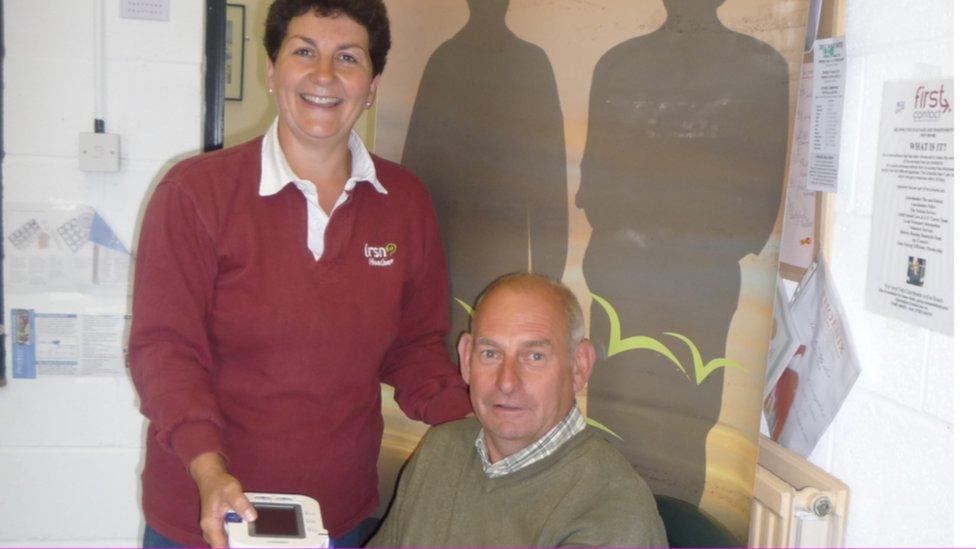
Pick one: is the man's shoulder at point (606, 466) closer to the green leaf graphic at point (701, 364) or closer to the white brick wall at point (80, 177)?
the green leaf graphic at point (701, 364)

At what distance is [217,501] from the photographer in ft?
3.90

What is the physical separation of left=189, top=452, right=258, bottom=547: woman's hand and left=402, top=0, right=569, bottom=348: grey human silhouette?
60 centimetres

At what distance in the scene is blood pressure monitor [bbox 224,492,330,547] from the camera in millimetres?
1056

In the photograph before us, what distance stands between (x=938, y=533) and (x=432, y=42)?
1216 millimetres

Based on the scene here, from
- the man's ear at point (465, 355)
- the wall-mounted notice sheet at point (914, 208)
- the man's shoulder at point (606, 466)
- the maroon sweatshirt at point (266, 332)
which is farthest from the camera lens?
the man's ear at point (465, 355)

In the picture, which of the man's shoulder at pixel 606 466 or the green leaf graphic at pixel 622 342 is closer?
the man's shoulder at pixel 606 466

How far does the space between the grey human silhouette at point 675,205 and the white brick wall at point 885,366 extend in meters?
0.19

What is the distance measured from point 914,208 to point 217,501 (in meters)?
1.08

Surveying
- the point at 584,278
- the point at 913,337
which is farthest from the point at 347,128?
the point at 913,337

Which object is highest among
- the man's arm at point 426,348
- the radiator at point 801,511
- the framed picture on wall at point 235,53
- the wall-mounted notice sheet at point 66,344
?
the framed picture on wall at point 235,53

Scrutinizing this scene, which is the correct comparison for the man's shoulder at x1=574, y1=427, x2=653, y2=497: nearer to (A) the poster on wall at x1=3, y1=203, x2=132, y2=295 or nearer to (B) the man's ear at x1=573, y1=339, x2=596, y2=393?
(B) the man's ear at x1=573, y1=339, x2=596, y2=393

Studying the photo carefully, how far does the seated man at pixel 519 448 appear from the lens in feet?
4.44

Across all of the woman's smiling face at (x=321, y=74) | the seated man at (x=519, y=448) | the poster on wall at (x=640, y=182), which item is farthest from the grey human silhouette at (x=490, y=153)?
the woman's smiling face at (x=321, y=74)

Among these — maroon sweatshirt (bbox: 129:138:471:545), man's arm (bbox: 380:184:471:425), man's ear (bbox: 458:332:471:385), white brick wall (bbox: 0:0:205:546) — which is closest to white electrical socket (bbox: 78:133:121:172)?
white brick wall (bbox: 0:0:205:546)
